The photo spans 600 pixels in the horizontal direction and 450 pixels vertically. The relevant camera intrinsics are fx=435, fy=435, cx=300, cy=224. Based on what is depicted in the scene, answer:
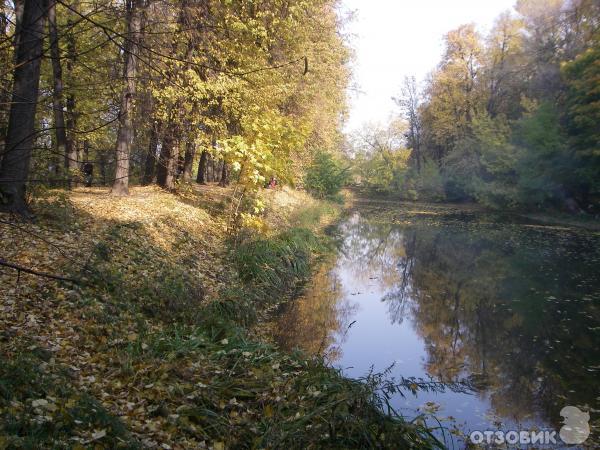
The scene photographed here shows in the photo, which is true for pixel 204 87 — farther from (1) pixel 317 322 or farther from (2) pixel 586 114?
(2) pixel 586 114

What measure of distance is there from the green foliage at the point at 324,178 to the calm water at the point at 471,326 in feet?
45.5

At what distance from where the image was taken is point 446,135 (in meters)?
44.7

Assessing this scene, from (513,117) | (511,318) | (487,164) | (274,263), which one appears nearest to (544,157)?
(487,164)

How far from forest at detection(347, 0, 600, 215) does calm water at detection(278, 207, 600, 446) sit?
31.6 ft

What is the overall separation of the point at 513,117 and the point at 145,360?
130 feet

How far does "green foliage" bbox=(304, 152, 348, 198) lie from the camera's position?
30969 millimetres

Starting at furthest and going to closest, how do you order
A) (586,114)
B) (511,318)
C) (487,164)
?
(487,164)
(586,114)
(511,318)

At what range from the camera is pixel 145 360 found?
16.6ft

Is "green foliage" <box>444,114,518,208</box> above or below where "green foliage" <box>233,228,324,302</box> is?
above

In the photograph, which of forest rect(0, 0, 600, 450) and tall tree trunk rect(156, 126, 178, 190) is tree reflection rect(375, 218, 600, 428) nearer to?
forest rect(0, 0, 600, 450)

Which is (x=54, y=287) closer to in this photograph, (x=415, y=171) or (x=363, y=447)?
(x=363, y=447)

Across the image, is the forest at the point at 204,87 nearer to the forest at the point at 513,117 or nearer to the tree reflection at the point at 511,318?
the tree reflection at the point at 511,318

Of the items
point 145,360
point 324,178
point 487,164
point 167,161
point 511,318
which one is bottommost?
point 511,318

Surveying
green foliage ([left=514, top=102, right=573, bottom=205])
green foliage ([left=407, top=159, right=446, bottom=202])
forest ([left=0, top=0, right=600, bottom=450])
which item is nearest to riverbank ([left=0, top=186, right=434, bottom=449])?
forest ([left=0, top=0, right=600, bottom=450])
